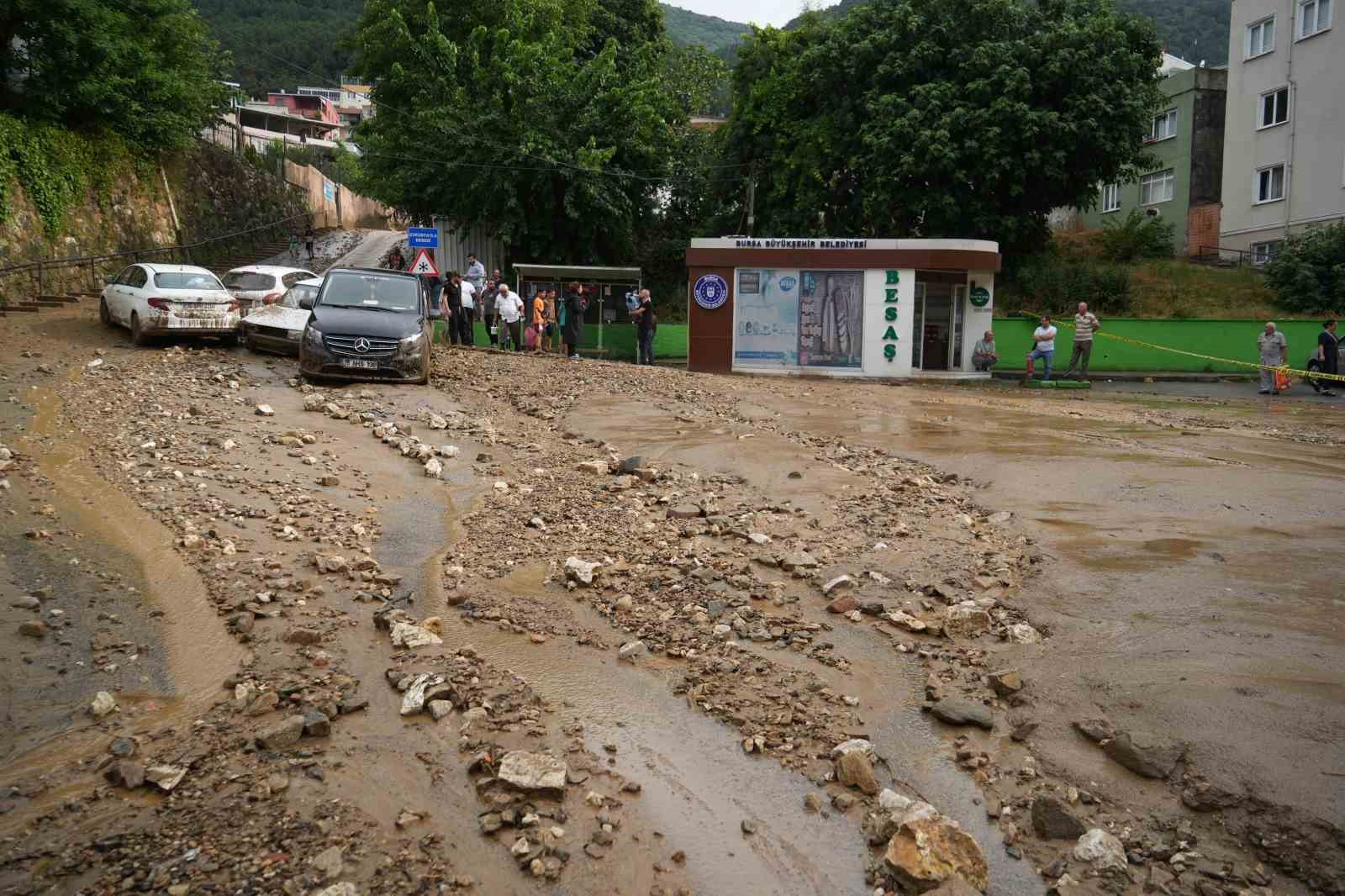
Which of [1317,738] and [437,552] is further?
[437,552]

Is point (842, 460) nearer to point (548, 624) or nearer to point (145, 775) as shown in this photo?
point (548, 624)

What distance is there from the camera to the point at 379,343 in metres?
13.7

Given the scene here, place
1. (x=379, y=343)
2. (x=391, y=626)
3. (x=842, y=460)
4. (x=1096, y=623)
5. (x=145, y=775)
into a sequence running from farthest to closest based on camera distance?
(x=379, y=343) → (x=842, y=460) → (x=1096, y=623) → (x=391, y=626) → (x=145, y=775)

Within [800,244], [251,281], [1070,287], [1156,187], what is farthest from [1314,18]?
[251,281]

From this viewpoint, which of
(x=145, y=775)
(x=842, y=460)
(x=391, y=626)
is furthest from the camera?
(x=842, y=460)

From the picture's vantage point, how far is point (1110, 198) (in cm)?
4541

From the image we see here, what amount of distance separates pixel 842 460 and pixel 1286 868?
23.4 ft

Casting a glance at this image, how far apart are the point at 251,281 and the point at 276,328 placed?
12.9 ft

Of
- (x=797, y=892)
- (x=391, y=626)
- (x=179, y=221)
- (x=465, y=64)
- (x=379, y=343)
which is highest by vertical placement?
(x=465, y=64)

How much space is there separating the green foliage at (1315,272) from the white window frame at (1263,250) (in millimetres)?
3102

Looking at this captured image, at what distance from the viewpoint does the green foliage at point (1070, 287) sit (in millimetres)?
34000

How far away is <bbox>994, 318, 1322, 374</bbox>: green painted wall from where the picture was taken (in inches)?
1038

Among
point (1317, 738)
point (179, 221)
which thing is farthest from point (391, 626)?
point (179, 221)

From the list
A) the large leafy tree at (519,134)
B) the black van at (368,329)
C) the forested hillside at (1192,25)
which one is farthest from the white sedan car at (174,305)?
the forested hillside at (1192,25)
